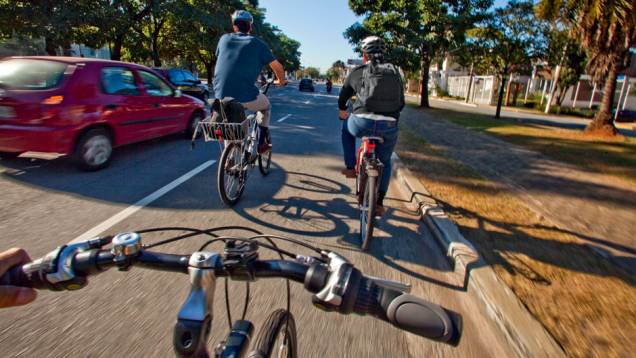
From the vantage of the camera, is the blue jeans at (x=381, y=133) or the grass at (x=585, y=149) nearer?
the blue jeans at (x=381, y=133)

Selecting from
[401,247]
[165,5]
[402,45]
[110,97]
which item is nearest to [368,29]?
[402,45]

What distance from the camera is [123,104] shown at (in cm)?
578

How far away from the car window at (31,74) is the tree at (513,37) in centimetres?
1656

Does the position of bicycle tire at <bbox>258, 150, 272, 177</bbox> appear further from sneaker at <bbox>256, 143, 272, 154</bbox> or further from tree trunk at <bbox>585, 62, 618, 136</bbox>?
tree trunk at <bbox>585, 62, 618, 136</bbox>

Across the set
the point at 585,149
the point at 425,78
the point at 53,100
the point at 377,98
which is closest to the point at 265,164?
the point at 377,98

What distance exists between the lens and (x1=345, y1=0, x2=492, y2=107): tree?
18.6 m

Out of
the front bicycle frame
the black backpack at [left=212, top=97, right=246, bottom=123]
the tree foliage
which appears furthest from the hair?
the tree foliage

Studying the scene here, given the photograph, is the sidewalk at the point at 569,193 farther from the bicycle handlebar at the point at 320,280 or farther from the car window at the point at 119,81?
the car window at the point at 119,81

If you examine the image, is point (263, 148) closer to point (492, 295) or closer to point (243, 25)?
point (243, 25)

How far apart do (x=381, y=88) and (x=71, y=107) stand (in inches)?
174

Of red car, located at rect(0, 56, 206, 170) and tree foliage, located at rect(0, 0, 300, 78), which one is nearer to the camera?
red car, located at rect(0, 56, 206, 170)

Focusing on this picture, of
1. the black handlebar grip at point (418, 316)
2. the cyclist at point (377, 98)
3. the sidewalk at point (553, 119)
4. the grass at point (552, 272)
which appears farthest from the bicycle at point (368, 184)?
the sidewalk at point (553, 119)

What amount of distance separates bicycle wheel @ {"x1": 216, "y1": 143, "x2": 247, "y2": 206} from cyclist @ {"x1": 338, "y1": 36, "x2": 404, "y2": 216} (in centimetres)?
154

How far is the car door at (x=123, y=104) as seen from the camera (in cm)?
550
